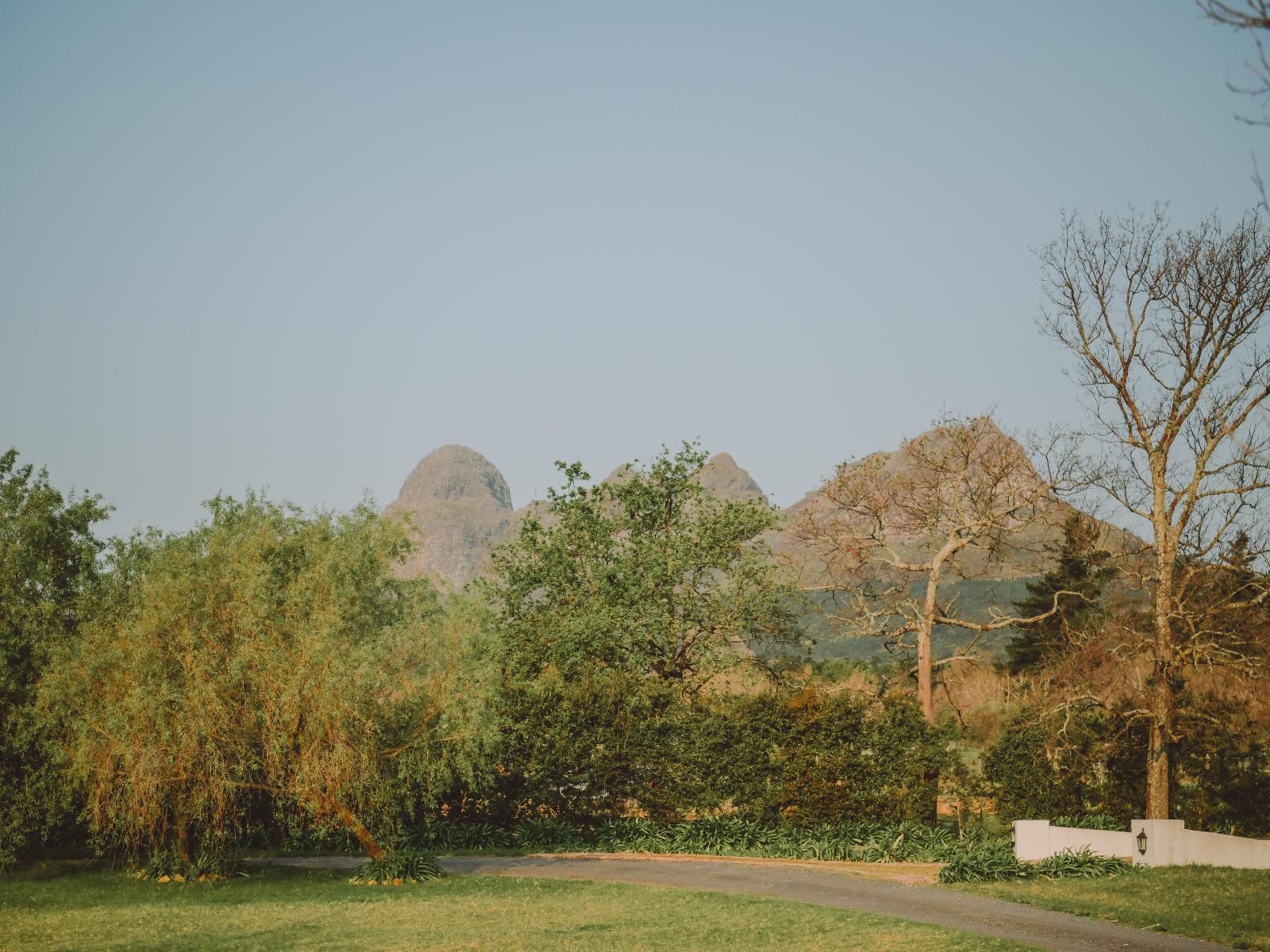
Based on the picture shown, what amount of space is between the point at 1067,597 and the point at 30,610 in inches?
1310

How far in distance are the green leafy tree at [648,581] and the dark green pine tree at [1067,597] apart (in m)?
6.84

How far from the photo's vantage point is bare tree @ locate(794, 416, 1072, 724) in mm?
22703

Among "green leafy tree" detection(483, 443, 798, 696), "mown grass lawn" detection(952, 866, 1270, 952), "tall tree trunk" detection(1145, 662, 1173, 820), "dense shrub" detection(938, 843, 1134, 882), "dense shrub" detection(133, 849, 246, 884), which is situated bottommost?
"dense shrub" detection(133, 849, 246, 884)

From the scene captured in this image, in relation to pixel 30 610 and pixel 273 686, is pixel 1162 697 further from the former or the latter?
pixel 30 610

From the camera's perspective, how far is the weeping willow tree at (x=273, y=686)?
48.9ft

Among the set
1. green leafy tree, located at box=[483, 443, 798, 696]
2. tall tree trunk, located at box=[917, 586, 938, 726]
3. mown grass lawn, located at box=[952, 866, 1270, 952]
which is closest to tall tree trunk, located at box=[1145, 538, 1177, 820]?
mown grass lawn, located at box=[952, 866, 1270, 952]

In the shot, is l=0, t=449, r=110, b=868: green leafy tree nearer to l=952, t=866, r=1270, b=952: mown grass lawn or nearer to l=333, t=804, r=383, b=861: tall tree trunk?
l=333, t=804, r=383, b=861: tall tree trunk

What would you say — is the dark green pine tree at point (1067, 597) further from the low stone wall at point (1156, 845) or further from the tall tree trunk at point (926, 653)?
the low stone wall at point (1156, 845)

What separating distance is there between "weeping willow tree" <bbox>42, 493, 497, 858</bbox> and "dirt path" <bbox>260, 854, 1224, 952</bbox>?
10.3ft

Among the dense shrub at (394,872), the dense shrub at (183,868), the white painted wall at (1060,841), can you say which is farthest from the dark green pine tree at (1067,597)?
the dense shrub at (183,868)

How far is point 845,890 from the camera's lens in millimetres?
15266

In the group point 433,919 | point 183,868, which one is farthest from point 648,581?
point 433,919

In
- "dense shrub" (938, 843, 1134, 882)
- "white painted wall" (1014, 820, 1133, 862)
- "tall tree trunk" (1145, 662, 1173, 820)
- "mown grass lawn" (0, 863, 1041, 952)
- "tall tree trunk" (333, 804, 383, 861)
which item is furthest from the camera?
"tall tree trunk" (1145, 662, 1173, 820)

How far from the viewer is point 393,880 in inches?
650
